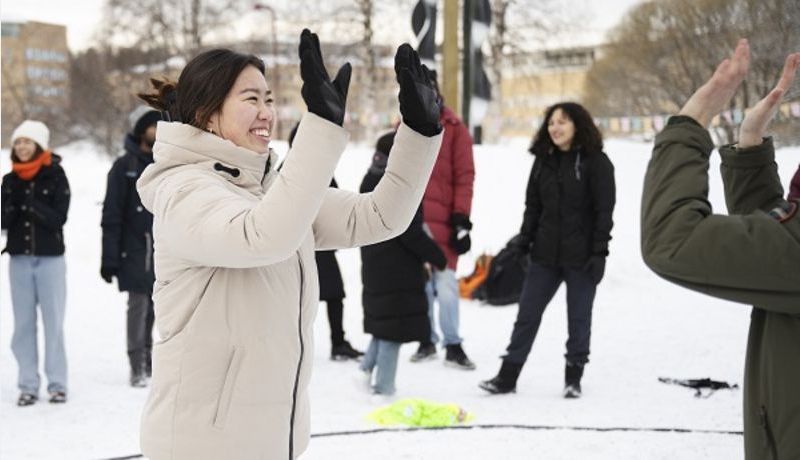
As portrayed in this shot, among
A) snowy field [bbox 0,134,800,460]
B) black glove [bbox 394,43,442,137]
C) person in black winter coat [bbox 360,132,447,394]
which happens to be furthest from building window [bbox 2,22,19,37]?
black glove [bbox 394,43,442,137]

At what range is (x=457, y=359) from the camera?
6844mm

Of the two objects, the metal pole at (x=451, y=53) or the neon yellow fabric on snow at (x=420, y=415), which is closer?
the neon yellow fabric on snow at (x=420, y=415)

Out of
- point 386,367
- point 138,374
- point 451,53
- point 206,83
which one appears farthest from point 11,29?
point 206,83

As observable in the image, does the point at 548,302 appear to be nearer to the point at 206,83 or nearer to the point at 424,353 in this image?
the point at 424,353

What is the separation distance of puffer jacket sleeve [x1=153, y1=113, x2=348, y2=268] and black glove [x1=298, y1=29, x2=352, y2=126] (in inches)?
0.8

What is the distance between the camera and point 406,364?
22.9ft

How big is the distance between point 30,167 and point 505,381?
3251 millimetres

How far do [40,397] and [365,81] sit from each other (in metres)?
25.3

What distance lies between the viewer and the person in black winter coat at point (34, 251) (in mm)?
6070

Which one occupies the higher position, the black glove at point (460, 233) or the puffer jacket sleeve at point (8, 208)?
the puffer jacket sleeve at point (8, 208)

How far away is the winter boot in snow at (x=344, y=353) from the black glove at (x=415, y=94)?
4938 millimetres

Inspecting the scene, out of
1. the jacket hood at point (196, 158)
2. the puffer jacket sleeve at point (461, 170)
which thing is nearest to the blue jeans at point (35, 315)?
the puffer jacket sleeve at point (461, 170)

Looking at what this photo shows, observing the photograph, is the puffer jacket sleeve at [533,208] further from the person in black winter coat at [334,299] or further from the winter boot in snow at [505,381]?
the person in black winter coat at [334,299]

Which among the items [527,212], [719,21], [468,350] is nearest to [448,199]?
[527,212]
